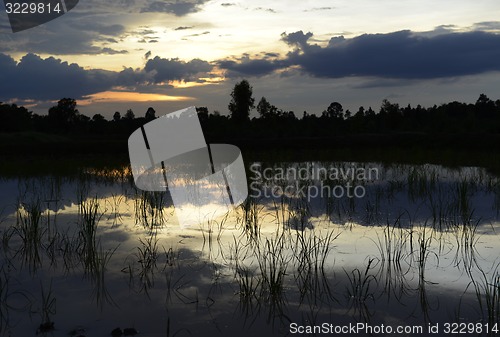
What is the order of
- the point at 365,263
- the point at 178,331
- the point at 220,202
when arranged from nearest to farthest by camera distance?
the point at 178,331 → the point at 365,263 → the point at 220,202

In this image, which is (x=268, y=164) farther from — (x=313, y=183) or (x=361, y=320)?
(x=361, y=320)

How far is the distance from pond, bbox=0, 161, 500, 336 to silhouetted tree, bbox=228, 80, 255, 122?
60465 millimetres

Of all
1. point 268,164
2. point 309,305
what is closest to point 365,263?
point 309,305

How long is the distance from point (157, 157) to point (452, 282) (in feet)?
60.9

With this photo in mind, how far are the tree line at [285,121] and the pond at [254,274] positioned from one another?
25.8m

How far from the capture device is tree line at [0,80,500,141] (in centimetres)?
3616

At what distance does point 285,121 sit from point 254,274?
49.4 metres

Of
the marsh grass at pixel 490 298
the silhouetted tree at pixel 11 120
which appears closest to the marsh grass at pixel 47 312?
the marsh grass at pixel 490 298

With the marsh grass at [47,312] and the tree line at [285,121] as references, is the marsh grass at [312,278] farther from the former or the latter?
the tree line at [285,121]

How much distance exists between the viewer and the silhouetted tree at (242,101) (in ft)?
225

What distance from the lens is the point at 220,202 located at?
9.85m

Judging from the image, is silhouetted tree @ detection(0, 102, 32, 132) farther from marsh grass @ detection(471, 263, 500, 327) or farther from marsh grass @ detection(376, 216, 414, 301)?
marsh grass @ detection(471, 263, 500, 327)

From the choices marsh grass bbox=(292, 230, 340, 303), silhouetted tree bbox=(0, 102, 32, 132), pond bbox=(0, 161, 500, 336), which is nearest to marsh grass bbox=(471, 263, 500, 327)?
pond bbox=(0, 161, 500, 336)

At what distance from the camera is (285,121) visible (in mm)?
53812
